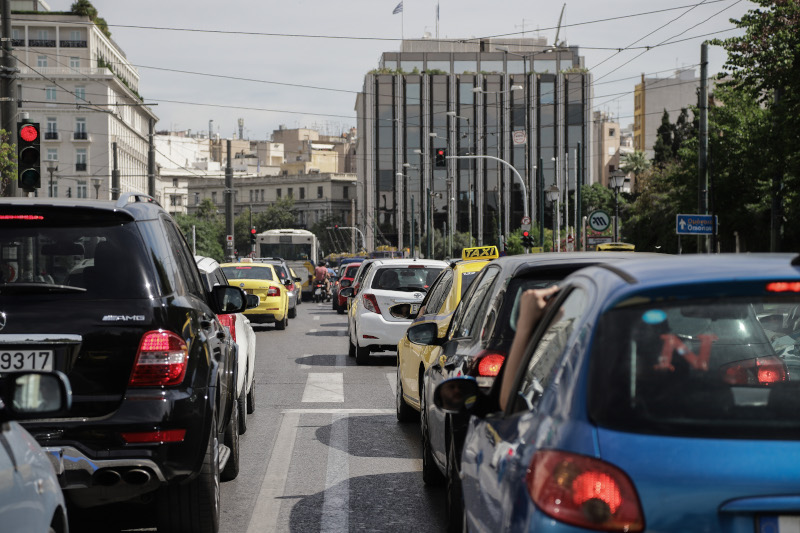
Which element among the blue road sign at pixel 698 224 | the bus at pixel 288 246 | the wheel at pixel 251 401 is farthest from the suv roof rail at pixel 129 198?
the bus at pixel 288 246

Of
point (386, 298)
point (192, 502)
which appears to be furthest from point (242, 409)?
point (386, 298)

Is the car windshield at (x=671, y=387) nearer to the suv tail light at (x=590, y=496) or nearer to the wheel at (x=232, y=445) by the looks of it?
the suv tail light at (x=590, y=496)

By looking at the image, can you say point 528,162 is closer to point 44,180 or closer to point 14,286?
point 44,180

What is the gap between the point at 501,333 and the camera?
6.43 metres

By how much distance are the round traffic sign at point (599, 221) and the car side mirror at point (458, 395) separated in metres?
33.9

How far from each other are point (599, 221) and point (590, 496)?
35574 millimetres

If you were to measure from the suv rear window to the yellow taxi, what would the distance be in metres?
4.03

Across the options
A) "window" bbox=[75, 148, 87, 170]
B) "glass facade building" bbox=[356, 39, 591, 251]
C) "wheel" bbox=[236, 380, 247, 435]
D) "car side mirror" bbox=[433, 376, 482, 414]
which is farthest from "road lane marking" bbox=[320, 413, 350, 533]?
"glass facade building" bbox=[356, 39, 591, 251]

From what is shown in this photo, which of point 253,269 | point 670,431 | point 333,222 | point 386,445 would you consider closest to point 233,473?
point 386,445

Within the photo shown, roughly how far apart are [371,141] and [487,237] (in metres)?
16.0

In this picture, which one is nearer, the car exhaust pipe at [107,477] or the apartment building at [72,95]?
the car exhaust pipe at [107,477]

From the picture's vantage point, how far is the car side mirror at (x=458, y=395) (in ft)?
14.7

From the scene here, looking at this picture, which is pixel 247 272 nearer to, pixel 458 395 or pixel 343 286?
pixel 343 286

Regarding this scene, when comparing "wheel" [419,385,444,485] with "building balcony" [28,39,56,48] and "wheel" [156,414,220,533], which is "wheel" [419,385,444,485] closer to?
"wheel" [156,414,220,533]
